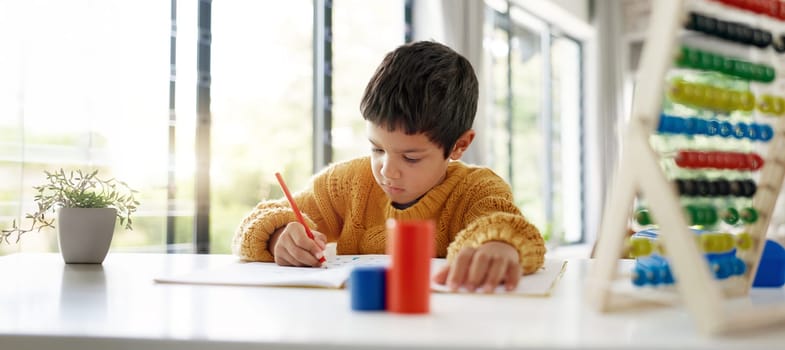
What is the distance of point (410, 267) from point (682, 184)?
0.28 meters

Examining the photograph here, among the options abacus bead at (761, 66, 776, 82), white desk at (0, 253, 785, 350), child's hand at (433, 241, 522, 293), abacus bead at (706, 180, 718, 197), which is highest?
abacus bead at (761, 66, 776, 82)

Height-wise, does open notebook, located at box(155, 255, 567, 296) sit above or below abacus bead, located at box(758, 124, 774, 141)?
below

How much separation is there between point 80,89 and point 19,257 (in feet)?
5.34

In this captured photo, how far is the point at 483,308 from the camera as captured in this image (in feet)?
2.21

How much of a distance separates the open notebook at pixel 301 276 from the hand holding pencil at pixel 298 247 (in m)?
0.02

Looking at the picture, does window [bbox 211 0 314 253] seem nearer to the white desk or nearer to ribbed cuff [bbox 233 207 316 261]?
ribbed cuff [bbox 233 207 316 261]

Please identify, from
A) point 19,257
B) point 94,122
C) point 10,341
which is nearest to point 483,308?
point 10,341

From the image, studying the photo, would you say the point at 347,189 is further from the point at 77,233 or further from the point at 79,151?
the point at 79,151

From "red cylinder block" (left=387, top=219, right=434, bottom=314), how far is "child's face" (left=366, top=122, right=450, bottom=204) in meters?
0.61

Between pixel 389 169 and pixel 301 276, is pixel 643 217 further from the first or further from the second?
pixel 389 169

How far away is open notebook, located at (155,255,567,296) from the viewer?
0.82 m

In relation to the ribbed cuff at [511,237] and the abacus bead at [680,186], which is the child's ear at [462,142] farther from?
the abacus bead at [680,186]

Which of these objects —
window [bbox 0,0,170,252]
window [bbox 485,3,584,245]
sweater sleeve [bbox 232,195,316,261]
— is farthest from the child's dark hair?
window [bbox 485,3,584,245]

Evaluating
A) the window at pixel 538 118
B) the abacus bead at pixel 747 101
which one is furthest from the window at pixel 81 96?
the window at pixel 538 118
